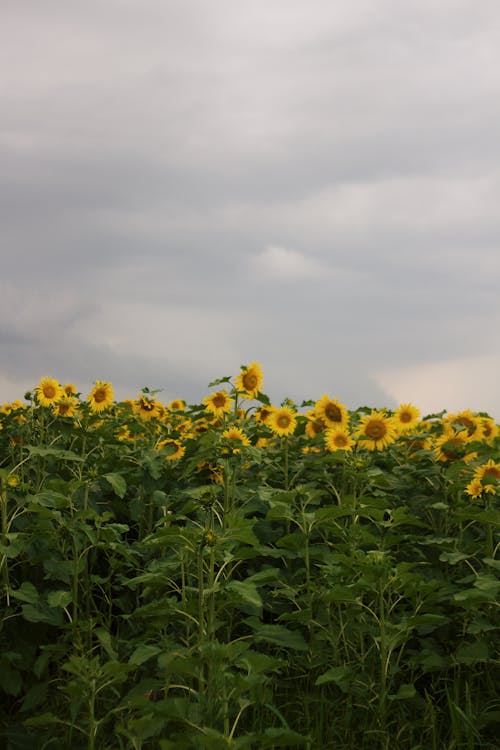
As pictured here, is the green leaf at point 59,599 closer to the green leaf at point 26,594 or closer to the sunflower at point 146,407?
the green leaf at point 26,594

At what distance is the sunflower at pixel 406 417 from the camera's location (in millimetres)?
7604

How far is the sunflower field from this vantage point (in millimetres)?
4066

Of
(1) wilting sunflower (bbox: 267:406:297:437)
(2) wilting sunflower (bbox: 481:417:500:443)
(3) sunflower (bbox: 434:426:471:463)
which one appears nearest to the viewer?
(3) sunflower (bbox: 434:426:471:463)

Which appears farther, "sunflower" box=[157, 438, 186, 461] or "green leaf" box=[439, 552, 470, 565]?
"sunflower" box=[157, 438, 186, 461]

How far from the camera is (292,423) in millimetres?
6816

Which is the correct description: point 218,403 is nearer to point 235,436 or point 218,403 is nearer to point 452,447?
point 235,436

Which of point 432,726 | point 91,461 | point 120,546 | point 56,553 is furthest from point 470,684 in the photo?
point 91,461

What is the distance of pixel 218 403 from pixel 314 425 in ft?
2.69

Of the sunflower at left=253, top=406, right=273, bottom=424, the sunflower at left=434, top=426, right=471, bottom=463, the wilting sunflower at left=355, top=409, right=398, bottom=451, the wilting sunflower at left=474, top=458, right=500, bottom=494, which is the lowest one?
the wilting sunflower at left=474, top=458, right=500, bottom=494

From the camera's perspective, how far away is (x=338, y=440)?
659 centimetres

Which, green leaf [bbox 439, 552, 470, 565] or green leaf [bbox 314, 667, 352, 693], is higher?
green leaf [bbox 439, 552, 470, 565]

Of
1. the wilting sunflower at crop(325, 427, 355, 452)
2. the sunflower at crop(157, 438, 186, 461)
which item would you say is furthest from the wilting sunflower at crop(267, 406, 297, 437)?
the sunflower at crop(157, 438, 186, 461)

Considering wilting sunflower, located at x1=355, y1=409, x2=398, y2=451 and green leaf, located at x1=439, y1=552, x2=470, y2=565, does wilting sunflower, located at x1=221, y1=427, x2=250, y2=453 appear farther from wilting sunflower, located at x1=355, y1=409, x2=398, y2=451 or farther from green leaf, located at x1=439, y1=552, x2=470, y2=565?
green leaf, located at x1=439, y1=552, x2=470, y2=565

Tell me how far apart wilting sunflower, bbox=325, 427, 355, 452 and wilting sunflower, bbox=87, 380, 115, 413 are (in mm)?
2605
